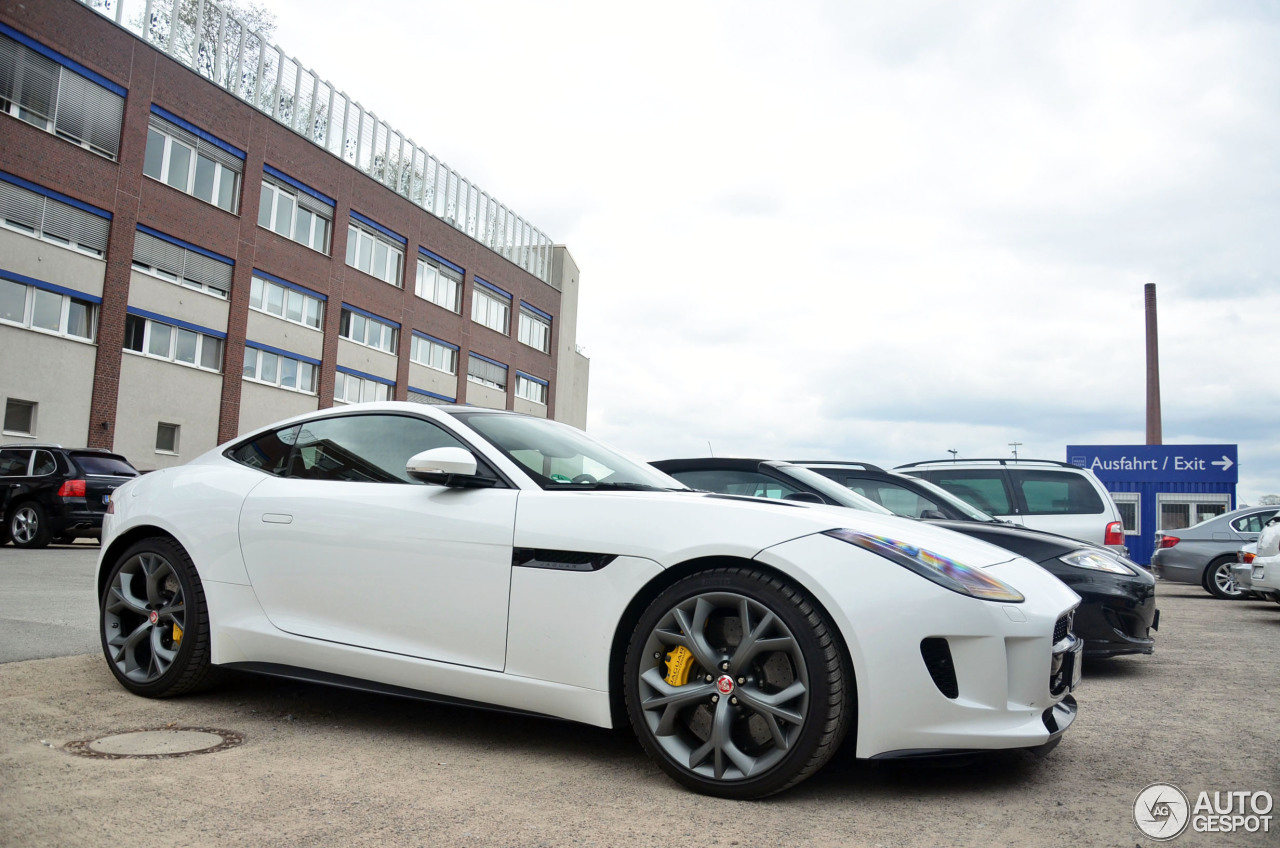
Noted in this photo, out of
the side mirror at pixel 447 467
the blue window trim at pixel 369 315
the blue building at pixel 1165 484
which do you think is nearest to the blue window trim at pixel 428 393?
the blue window trim at pixel 369 315

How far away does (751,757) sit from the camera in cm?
311

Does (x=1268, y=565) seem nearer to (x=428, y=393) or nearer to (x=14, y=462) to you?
(x=14, y=462)

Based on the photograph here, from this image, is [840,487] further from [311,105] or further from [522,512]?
[311,105]

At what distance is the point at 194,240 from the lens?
28047mm

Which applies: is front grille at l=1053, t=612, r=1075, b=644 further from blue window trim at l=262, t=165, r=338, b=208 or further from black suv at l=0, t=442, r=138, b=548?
blue window trim at l=262, t=165, r=338, b=208

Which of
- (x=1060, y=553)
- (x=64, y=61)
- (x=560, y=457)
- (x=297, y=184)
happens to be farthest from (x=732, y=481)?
(x=297, y=184)

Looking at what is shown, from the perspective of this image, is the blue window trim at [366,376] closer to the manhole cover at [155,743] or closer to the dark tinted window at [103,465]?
the dark tinted window at [103,465]

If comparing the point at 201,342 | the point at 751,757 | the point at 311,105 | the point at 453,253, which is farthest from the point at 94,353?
the point at 751,757

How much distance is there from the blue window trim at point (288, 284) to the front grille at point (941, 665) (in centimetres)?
3113

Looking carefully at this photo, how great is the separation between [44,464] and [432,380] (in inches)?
1064

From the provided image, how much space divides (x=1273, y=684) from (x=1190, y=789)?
10.4 ft

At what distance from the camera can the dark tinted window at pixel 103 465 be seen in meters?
14.9

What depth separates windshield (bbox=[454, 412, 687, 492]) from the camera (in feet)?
12.7

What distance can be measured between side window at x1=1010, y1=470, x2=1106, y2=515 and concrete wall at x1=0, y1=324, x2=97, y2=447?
22.6 metres
